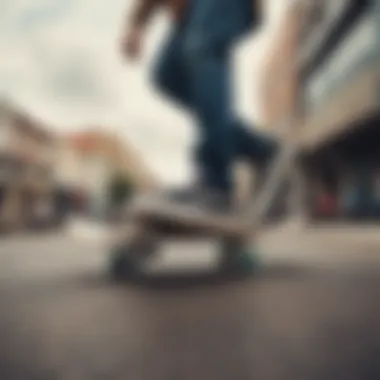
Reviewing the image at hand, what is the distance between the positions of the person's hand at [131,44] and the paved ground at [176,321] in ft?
0.96

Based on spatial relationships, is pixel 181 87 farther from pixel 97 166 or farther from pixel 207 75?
pixel 97 166

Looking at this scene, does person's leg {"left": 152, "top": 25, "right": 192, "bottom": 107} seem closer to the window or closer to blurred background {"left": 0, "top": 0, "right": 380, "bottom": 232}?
blurred background {"left": 0, "top": 0, "right": 380, "bottom": 232}

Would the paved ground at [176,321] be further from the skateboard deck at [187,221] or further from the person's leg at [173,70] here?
the person's leg at [173,70]

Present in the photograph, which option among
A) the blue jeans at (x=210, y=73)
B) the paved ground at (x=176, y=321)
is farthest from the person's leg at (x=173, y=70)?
the paved ground at (x=176, y=321)

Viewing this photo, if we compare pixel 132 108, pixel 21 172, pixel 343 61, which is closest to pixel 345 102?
pixel 343 61

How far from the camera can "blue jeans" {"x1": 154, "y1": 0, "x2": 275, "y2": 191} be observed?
3.36ft

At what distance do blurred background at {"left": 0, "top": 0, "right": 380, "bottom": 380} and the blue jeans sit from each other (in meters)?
0.02

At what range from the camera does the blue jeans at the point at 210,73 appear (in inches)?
40.4

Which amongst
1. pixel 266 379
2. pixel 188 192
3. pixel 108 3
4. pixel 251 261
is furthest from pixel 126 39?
pixel 266 379

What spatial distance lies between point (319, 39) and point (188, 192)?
0.96ft

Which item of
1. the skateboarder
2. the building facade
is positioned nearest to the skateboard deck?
the skateboarder

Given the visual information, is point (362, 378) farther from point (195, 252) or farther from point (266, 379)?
point (195, 252)

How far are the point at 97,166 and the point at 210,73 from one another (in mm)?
223

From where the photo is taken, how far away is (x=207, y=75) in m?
1.04
